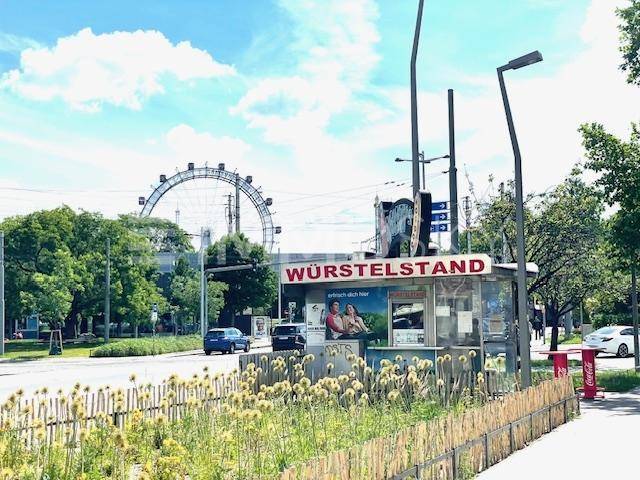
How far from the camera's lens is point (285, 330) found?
44219mm

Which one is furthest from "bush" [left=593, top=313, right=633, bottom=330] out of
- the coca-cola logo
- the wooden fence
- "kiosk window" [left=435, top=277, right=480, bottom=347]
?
the wooden fence

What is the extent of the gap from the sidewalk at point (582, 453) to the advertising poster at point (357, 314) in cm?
458

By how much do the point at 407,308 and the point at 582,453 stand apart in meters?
6.34

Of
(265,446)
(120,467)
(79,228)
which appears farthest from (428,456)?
(79,228)

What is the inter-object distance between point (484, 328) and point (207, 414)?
8200 millimetres

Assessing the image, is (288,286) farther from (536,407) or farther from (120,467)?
(120,467)

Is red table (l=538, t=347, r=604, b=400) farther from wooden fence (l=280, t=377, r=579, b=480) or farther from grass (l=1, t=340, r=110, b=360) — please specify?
grass (l=1, t=340, r=110, b=360)

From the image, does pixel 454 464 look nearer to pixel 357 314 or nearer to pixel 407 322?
pixel 407 322

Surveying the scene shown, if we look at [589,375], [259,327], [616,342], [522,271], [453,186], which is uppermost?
[453,186]

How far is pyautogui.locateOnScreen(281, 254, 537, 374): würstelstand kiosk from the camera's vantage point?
1611 centimetres

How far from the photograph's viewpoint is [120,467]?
25.1 ft

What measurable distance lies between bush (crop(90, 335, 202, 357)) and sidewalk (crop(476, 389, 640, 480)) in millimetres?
38499

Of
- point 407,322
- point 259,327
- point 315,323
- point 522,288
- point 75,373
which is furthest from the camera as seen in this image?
point 259,327

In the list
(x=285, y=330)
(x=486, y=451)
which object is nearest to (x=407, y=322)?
(x=486, y=451)
